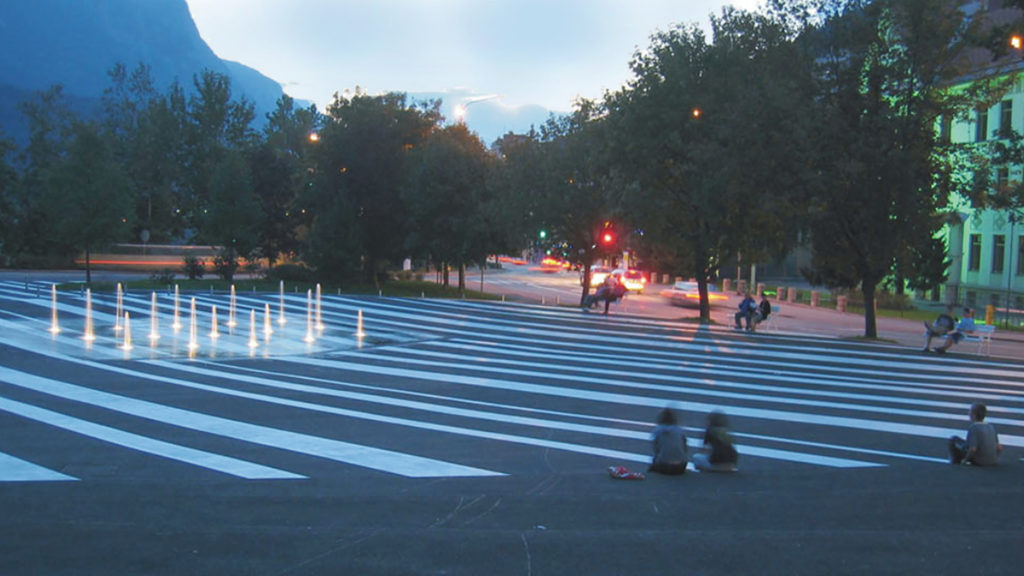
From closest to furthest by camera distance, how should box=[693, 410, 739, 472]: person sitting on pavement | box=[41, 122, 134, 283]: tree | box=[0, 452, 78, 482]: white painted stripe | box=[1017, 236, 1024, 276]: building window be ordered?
box=[0, 452, 78, 482]: white painted stripe
box=[693, 410, 739, 472]: person sitting on pavement
box=[41, 122, 134, 283]: tree
box=[1017, 236, 1024, 276]: building window

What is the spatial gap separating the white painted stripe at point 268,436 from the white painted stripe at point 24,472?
8.92ft

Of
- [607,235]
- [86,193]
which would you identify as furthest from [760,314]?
[86,193]

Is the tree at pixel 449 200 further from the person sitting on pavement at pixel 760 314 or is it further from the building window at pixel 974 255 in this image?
the building window at pixel 974 255

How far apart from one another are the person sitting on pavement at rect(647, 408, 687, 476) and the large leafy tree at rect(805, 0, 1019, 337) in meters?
17.3

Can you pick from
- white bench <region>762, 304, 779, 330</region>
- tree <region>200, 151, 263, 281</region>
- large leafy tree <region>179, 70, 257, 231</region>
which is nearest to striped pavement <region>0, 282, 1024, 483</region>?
white bench <region>762, 304, 779, 330</region>

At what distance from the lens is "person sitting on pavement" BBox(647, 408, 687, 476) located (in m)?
11.0

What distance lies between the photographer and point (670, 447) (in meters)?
11.0

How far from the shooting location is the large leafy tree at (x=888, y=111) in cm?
2608

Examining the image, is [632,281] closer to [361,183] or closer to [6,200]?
[361,183]

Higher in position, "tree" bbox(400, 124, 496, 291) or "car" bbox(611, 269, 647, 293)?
"tree" bbox(400, 124, 496, 291)

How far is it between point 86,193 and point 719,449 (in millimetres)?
38810

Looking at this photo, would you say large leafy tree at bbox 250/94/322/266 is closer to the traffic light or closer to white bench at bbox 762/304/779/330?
the traffic light

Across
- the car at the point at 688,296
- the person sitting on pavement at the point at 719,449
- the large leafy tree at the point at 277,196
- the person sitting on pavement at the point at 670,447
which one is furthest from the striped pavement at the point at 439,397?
the large leafy tree at the point at 277,196

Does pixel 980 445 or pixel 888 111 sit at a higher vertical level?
pixel 888 111
